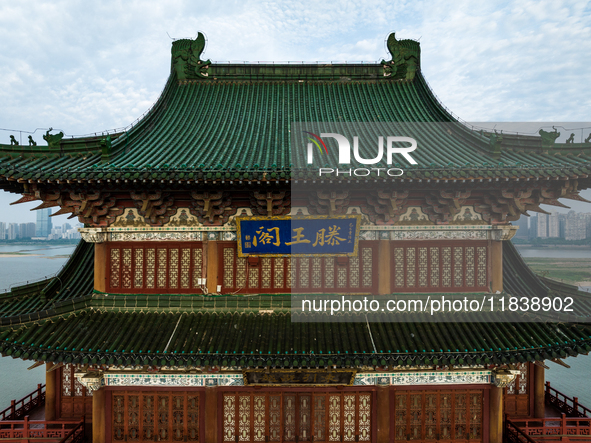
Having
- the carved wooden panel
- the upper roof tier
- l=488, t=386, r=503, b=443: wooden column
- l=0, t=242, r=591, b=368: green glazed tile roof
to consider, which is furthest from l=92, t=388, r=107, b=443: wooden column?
l=488, t=386, r=503, b=443: wooden column

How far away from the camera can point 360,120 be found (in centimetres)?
1179

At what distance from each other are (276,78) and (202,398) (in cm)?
1279

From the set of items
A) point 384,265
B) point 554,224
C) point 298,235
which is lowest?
point 384,265

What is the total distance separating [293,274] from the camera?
909 centimetres

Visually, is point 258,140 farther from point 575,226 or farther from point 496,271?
point 575,226

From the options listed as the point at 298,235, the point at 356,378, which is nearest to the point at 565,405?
the point at 356,378

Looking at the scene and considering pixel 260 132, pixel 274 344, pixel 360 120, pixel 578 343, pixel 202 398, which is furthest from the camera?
pixel 360 120

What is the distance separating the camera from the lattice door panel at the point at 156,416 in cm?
889

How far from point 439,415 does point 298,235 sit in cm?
687

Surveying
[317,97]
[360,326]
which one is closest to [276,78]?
[317,97]

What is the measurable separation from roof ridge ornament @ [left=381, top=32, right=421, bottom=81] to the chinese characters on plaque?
8.63 m

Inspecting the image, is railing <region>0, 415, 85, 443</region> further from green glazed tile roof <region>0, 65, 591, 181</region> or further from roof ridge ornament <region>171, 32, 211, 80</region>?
roof ridge ornament <region>171, 32, 211, 80</region>

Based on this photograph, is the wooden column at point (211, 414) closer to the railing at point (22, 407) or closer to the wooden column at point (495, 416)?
the railing at point (22, 407)

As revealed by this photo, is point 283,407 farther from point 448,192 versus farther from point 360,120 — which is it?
point 360,120
